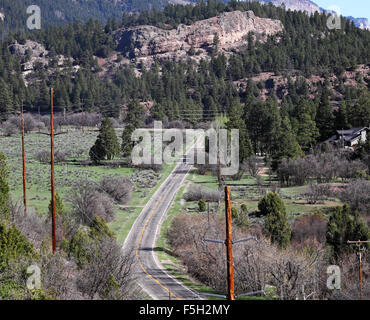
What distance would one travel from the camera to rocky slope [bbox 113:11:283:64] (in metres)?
163

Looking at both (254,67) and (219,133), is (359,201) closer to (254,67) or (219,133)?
(219,133)

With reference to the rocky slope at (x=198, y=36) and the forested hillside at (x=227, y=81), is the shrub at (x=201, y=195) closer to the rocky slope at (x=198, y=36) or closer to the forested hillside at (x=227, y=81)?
the forested hillside at (x=227, y=81)

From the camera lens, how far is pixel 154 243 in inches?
1348

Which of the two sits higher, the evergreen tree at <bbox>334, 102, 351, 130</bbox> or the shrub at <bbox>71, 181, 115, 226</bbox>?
the evergreen tree at <bbox>334, 102, 351, 130</bbox>

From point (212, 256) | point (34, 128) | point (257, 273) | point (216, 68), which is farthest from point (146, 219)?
point (216, 68)

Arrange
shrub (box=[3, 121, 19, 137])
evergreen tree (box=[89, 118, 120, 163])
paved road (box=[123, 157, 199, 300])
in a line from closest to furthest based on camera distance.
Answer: paved road (box=[123, 157, 199, 300])
evergreen tree (box=[89, 118, 120, 163])
shrub (box=[3, 121, 19, 137])

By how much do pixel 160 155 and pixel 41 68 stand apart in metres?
A: 90.0

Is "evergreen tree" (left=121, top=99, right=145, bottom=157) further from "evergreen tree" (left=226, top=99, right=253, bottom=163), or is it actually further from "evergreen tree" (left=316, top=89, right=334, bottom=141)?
"evergreen tree" (left=316, top=89, right=334, bottom=141)

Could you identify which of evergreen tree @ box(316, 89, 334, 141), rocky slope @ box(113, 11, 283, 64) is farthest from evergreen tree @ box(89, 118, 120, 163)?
rocky slope @ box(113, 11, 283, 64)

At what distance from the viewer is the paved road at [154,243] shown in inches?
896

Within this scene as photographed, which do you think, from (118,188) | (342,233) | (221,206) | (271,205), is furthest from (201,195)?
(342,233)

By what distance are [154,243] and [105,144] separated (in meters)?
29.4

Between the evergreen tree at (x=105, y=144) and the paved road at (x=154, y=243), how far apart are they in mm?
8291

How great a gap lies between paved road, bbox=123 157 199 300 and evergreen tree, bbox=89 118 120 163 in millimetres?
8291
